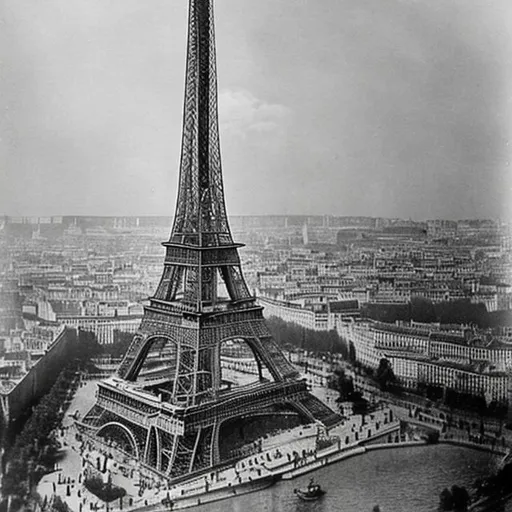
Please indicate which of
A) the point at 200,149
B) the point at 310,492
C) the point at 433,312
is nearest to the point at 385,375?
the point at 433,312

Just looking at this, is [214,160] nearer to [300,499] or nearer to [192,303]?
[192,303]

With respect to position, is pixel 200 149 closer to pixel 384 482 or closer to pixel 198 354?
pixel 198 354

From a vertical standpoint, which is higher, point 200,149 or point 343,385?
point 200,149

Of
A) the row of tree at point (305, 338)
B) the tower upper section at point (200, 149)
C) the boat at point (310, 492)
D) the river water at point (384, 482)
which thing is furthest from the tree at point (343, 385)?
the tower upper section at point (200, 149)

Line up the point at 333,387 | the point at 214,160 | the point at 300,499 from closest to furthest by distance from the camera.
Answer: the point at 300,499 → the point at 214,160 → the point at 333,387

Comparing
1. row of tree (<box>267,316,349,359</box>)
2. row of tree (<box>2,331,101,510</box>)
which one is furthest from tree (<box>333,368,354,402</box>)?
row of tree (<box>2,331,101,510</box>)

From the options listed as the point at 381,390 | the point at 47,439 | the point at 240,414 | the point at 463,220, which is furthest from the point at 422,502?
the point at 47,439

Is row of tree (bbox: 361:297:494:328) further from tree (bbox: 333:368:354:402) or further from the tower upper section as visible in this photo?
the tower upper section

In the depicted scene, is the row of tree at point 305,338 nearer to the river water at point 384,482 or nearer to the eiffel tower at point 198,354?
the eiffel tower at point 198,354
